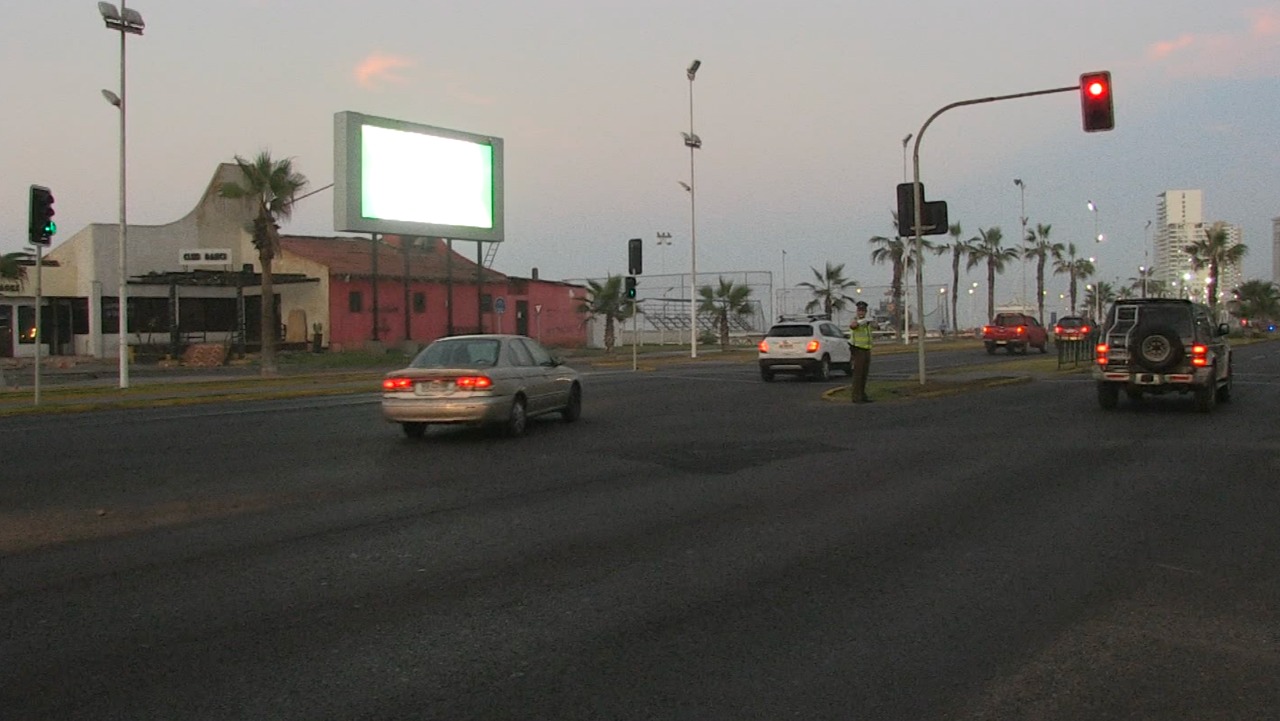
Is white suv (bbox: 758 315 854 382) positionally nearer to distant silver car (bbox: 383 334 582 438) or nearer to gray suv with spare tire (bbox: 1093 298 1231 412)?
gray suv with spare tire (bbox: 1093 298 1231 412)

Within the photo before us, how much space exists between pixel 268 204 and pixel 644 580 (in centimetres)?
3176

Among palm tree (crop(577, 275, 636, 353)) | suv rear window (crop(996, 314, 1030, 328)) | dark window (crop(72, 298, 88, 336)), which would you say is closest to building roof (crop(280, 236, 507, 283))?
palm tree (crop(577, 275, 636, 353))

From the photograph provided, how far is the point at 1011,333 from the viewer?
42.8 meters

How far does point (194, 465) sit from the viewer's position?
455 inches

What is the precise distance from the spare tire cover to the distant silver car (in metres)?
9.71

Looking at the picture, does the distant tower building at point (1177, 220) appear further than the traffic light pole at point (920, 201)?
Yes

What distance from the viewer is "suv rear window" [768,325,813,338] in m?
26.5

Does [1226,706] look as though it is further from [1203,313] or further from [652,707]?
[1203,313]

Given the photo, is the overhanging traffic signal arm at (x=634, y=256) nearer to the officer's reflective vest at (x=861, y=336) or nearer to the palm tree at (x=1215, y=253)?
the officer's reflective vest at (x=861, y=336)

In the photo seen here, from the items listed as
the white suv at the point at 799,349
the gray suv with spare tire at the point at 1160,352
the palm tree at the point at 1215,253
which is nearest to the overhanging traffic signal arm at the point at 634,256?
the white suv at the point at 799,349

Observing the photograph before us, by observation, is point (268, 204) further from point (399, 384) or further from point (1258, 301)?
point (1258, 301)

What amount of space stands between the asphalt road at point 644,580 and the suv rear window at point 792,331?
13.3m

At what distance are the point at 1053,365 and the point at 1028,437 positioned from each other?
20.3m

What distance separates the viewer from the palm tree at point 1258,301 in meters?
85.2
